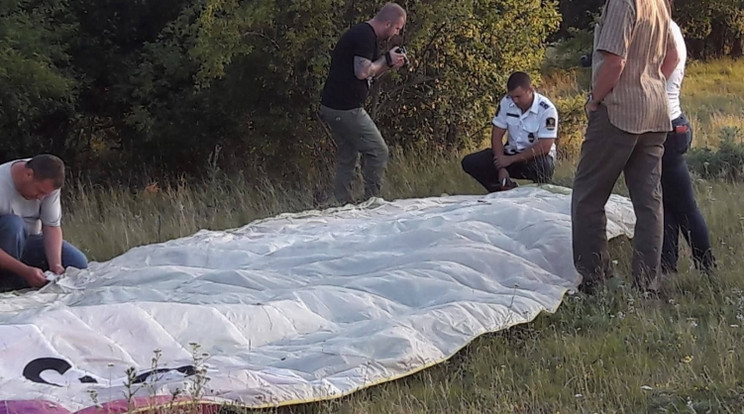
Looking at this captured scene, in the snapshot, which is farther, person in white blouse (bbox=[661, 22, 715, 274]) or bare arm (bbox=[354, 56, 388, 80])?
bare arm (bbox=[354, 56, 388, 80])

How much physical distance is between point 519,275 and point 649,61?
1306mm

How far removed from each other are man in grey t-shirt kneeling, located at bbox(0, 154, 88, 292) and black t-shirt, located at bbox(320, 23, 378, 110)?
2701 millimetres

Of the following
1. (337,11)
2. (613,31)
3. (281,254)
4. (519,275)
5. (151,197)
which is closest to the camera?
(613,31)

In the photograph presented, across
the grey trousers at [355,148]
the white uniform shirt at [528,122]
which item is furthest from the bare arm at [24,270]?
the white uniform shirt at [528,122]

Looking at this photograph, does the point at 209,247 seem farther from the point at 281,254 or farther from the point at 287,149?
the point at 287,149

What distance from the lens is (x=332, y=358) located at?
12.8 feet

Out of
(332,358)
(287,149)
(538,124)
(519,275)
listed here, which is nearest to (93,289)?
(332,358)

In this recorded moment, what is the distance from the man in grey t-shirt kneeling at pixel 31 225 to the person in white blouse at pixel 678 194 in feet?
12.0

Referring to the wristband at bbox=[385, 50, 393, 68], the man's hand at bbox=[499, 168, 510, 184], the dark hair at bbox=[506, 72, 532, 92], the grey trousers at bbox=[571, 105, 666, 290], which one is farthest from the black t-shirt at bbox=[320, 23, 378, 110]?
the grey trousers at bbox=[571, 105, 666, 290]

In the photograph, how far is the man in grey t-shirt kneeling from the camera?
19.0 feet

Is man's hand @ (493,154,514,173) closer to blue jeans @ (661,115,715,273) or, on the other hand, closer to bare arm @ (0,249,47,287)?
blue jeans @ (661,115,715,273)

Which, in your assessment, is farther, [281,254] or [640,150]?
[281,254]

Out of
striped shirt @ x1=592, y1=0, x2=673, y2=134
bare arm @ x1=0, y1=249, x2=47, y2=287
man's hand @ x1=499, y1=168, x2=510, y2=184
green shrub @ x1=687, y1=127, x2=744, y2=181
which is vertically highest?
striped shirt @ x1=592, y1=0, x2=673, y2=134

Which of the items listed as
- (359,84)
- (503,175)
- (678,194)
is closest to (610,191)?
(678,194)
